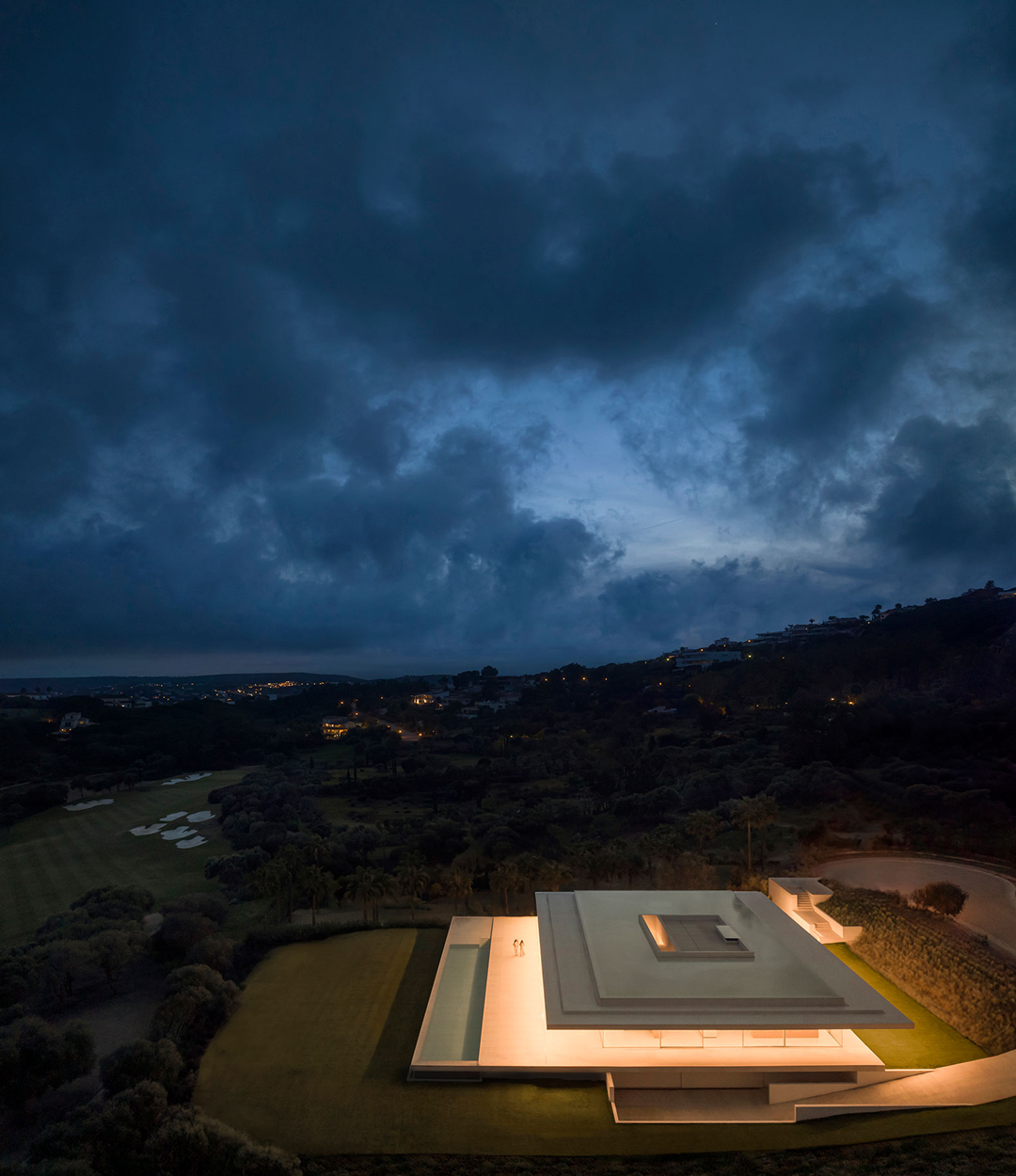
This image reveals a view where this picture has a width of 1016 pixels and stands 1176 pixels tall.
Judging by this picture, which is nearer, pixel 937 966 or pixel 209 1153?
pixel 209 1153

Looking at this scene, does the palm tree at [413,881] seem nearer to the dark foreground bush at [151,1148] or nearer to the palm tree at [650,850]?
the palm tree at [650,850]

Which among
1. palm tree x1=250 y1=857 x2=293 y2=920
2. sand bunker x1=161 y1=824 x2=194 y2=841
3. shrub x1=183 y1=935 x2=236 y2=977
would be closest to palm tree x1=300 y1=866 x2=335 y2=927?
A: palm tree x1=250 y1=857 x2=293 y2=920

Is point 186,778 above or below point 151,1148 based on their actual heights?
below

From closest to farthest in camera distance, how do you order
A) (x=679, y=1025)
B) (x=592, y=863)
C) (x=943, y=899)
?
(x=679, y=1025) < (x=943, y=899) < (x=592, y=863)

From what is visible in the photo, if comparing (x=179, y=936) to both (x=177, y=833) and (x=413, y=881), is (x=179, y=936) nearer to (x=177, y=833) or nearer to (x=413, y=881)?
(x=413, y=881)

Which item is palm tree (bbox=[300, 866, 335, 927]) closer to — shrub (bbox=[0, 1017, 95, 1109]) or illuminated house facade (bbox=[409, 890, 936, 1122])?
illuminated house facade (bbox=[409, 890, 936, 1122])

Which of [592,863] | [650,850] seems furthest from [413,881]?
[650,850]

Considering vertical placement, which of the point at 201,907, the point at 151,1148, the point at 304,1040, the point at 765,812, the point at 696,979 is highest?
the point at 765,812

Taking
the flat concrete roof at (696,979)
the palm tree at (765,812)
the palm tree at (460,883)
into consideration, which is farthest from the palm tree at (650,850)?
the palm tree at (460,883)
